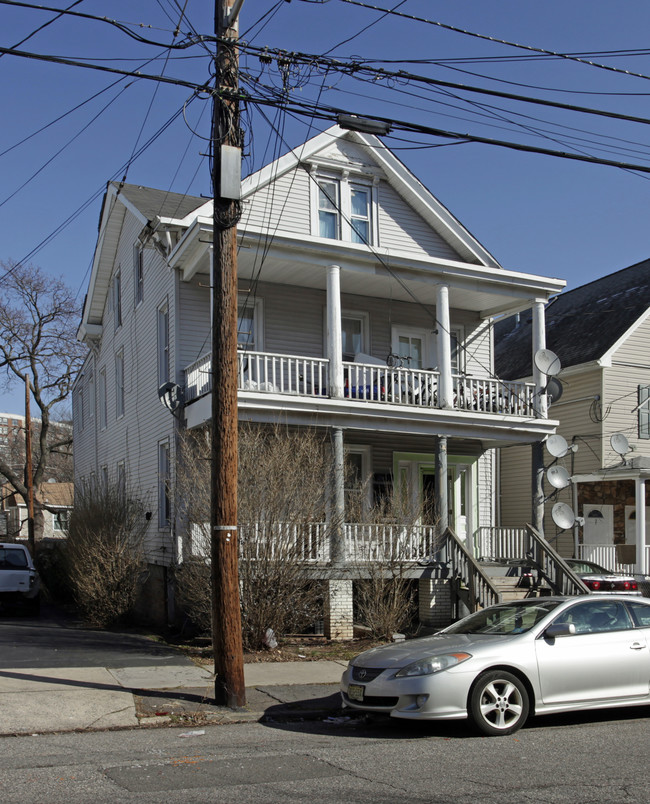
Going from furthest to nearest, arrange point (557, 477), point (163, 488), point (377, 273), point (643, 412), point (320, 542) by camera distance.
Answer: point (643, 412) < point (163, 488) < point (557, 477) < point (377, 273) < point (320, 542)

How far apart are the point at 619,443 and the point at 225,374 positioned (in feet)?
50.3

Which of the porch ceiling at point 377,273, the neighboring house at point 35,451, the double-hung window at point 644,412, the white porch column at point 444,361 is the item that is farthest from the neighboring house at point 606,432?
the neighboring house at point 35,451

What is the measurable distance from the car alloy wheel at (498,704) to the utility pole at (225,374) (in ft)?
8.97

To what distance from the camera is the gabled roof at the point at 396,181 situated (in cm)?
1858

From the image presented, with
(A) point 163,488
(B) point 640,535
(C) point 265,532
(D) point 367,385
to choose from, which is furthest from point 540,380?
(A) point 163,488

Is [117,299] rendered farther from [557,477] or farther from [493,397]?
[557,477]

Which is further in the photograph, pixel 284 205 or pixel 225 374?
pixel 284 205

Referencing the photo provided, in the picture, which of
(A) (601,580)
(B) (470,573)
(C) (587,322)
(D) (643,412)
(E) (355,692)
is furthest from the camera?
(C) (587,322)

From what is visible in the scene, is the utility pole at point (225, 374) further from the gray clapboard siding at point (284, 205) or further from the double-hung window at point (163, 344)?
the double-hung window at point (163, 344)

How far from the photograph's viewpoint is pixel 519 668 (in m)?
8.34

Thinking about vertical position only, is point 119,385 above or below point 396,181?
below

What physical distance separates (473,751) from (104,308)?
2106cm

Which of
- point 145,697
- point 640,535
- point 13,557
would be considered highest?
point 640,535

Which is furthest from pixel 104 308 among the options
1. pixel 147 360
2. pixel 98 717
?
pixel 98 717
